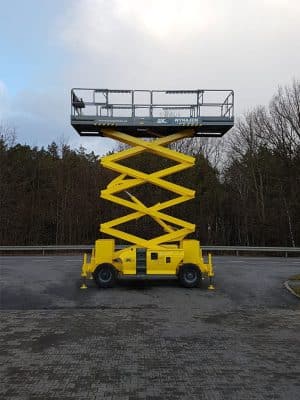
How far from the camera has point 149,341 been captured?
1000 cm

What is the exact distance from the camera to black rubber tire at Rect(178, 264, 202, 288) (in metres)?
16.4

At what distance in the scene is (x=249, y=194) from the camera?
46.5m

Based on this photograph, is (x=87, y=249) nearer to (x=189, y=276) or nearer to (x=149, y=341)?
(x=189, y=276)

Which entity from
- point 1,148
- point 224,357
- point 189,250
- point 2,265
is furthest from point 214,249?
point 224,357

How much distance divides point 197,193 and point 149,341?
3411 cm

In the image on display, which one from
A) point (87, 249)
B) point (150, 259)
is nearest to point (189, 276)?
point (150, 259)

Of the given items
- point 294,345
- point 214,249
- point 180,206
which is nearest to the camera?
point 294,345

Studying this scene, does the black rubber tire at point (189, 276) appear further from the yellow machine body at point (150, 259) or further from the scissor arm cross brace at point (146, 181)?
the scissor arm cross brace at point (146, 181)

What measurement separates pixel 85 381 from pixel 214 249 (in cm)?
2500

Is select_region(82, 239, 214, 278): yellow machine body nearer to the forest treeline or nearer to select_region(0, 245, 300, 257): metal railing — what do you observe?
select_region(0, 245, 300, 257): metal railing

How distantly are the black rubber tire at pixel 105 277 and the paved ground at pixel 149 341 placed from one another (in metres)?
0.38

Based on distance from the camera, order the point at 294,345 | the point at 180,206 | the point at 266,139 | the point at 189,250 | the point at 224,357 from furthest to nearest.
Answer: the point at 266,139, the point at 180,206, the point at 189,250, the point at 294,345, the point at 224,357

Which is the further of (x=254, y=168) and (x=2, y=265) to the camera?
(x=254, y=168)

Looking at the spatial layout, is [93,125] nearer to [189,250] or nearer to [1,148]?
[189,250]
